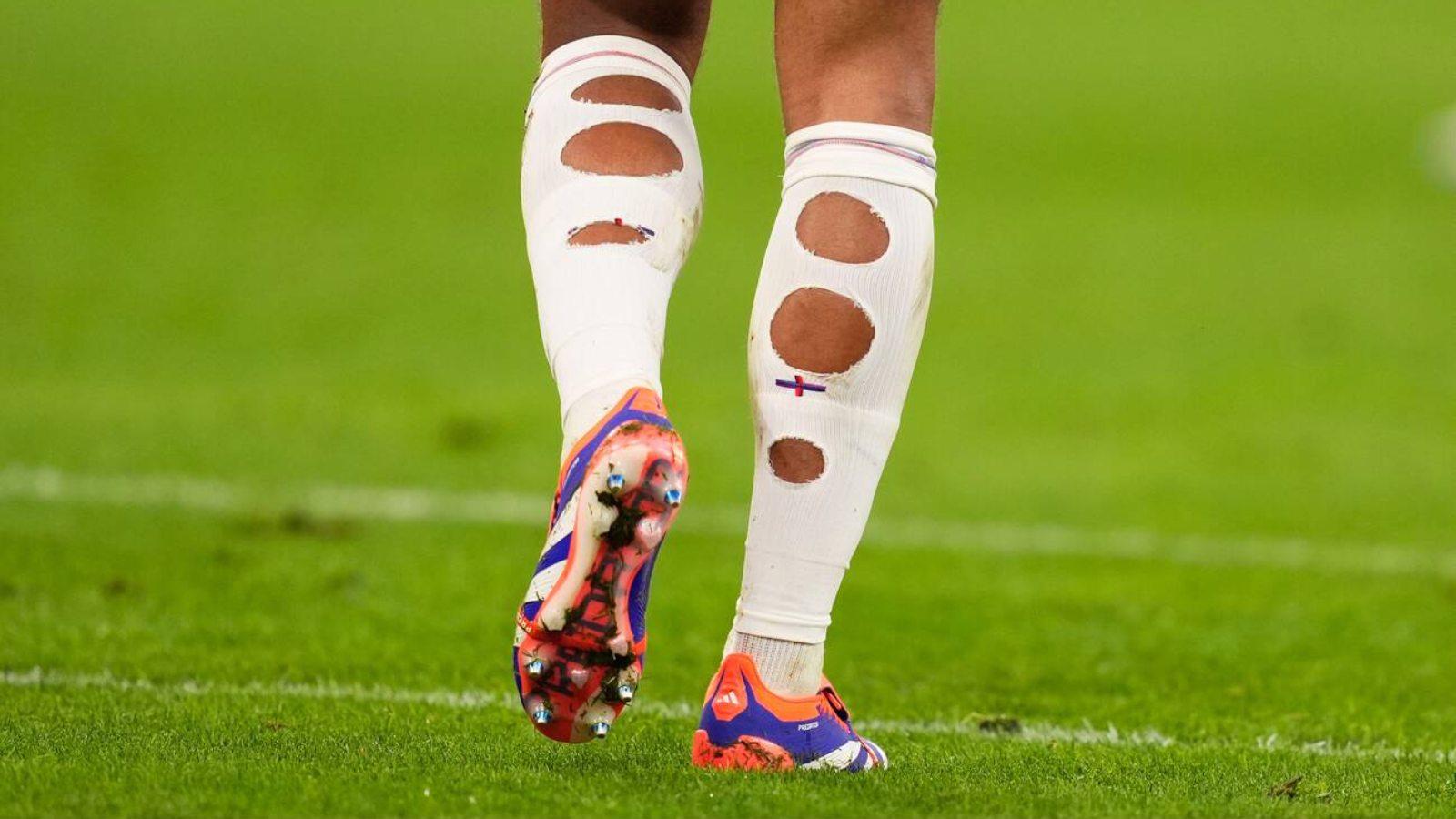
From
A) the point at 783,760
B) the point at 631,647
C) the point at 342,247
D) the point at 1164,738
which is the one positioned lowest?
the point at 342,247

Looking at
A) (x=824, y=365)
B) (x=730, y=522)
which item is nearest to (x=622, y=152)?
(x=824, y=365)

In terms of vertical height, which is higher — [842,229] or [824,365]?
[842,229]

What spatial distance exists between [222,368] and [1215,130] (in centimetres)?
924

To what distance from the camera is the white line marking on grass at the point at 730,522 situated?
4.88 meters

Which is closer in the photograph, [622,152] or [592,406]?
[592,406]

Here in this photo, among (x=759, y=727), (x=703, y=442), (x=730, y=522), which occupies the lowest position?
(x=703, y=442)

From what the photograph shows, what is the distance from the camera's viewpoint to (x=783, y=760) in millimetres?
2057

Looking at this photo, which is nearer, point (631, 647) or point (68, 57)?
point (631, 647)

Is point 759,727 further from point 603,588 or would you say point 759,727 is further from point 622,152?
point 622,152

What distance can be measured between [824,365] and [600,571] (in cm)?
34

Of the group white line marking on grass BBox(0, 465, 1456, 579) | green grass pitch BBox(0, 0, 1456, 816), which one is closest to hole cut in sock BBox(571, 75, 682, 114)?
green grass pitch BBox(0, 0, 1456, 816)

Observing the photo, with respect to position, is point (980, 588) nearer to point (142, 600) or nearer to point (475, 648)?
point (475, 648)

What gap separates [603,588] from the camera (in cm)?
184

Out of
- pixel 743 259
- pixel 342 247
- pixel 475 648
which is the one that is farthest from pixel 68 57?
pixel 475 648
